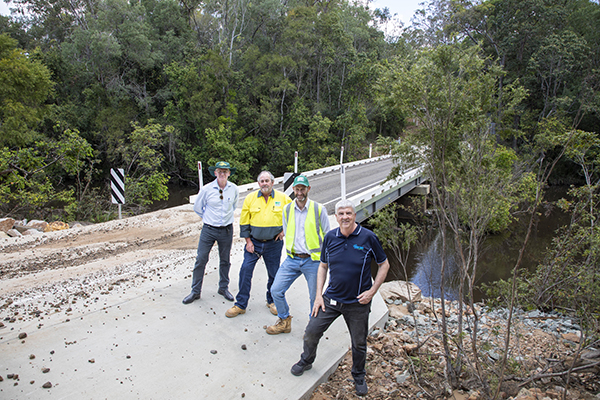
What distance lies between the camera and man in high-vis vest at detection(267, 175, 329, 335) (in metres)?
4.18

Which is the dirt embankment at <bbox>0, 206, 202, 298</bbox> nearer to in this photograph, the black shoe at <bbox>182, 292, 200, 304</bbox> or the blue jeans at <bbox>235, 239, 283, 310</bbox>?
the black shoe at <bbox>182, 292, 200, 304</bbox>

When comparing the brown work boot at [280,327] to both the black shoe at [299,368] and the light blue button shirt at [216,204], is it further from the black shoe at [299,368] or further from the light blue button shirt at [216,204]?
the light blue button shirt at [216,204]

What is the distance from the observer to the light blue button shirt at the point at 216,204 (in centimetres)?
500

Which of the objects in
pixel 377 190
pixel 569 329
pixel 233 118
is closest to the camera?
pixel 569 329

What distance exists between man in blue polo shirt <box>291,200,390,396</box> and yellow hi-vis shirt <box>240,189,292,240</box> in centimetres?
127

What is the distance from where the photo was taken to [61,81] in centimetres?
3009

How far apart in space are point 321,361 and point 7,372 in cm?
302

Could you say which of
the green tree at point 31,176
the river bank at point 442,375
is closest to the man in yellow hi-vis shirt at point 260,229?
the river bank at point 442,375

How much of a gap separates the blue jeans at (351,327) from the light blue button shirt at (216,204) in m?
2.01

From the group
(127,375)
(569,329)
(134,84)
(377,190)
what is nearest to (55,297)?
(127,375)

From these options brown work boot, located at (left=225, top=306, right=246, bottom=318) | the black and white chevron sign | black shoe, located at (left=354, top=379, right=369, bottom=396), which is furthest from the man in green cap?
the black and white chevron sign

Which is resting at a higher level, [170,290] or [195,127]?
[195,127]

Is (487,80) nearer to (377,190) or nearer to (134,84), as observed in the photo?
(377,190)

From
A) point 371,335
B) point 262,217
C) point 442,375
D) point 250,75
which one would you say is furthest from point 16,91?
point 442,375
